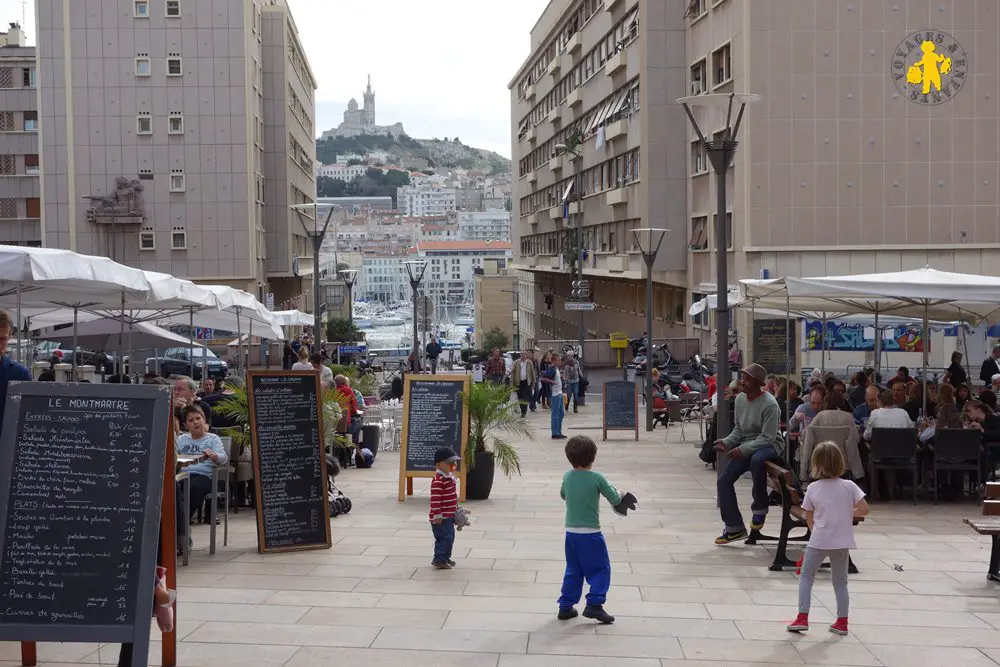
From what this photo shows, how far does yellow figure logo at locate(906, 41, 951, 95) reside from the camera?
37000mm

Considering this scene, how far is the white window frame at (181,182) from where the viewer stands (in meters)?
54.4

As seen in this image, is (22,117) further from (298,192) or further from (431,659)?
(431,659)

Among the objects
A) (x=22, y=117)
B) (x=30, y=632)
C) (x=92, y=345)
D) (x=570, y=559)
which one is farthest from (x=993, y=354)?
(x=22, y=117)

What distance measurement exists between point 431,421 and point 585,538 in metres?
7.08

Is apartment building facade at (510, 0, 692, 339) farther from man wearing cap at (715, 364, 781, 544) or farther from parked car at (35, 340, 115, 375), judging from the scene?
man wearing cap at (715, 364, 781, 544)

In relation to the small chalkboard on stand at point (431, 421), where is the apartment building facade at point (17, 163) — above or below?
above

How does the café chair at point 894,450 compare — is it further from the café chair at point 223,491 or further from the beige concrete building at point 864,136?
the beige concrete building at point 864,136

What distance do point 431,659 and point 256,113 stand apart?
51562 mm

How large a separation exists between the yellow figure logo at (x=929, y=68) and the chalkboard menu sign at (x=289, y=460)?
29.8m

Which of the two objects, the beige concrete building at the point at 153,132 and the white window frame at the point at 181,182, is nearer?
the beige concrete building at the point at 153,132

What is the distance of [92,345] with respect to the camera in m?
28.2

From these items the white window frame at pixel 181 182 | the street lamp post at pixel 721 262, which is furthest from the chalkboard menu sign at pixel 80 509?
the white window frame at pixel 181 182

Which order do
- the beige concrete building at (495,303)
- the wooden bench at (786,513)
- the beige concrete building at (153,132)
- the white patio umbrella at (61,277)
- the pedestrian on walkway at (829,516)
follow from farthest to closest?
the beige concrete building at (495,303)
the beige concrete building at (153,132)
the wooden bench at (786,513)
the white patio umbrella at (61,277)
the pedestrian on walkway at (829,516)

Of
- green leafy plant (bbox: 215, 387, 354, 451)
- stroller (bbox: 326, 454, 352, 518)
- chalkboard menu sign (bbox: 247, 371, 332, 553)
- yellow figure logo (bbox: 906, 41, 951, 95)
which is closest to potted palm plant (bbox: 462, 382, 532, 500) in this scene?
green leafy plant (bbox: 215, 387, 354, 451)
